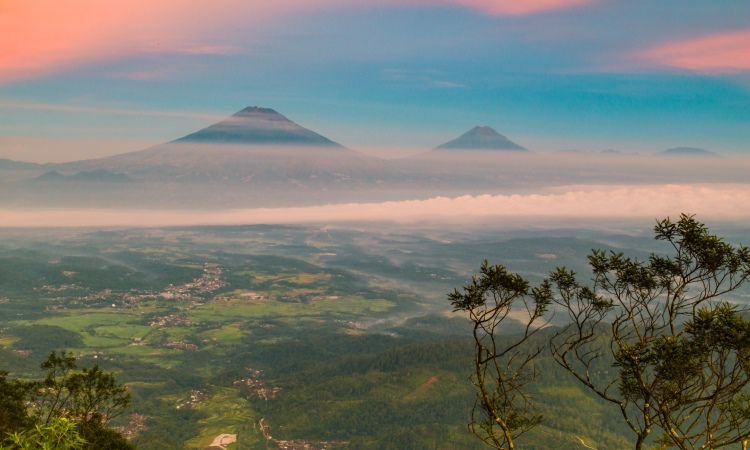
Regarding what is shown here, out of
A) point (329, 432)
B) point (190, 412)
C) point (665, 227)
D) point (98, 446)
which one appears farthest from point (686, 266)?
point (190, 412)

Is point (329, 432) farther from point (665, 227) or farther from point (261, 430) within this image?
point (665, 227)

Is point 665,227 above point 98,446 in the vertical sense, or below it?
above

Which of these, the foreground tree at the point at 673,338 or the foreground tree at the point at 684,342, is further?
the foreground tree at the point at 673,338

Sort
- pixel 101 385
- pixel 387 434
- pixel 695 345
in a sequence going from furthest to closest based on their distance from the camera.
Result: pixel 387 434 < pixel 101 385 < pixel 695 345

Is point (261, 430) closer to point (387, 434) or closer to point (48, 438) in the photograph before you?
point (387, 434)

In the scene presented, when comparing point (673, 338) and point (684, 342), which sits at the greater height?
point (673, 338)

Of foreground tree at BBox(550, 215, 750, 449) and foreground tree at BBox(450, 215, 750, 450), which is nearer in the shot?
foreground tree at BBox(550, 215, 750, 449)

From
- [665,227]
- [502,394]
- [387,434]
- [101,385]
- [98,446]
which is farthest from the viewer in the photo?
[387,434]

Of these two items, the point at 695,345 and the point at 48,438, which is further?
the point at 695,345

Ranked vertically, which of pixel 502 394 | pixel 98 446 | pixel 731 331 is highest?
pixel 731 331
